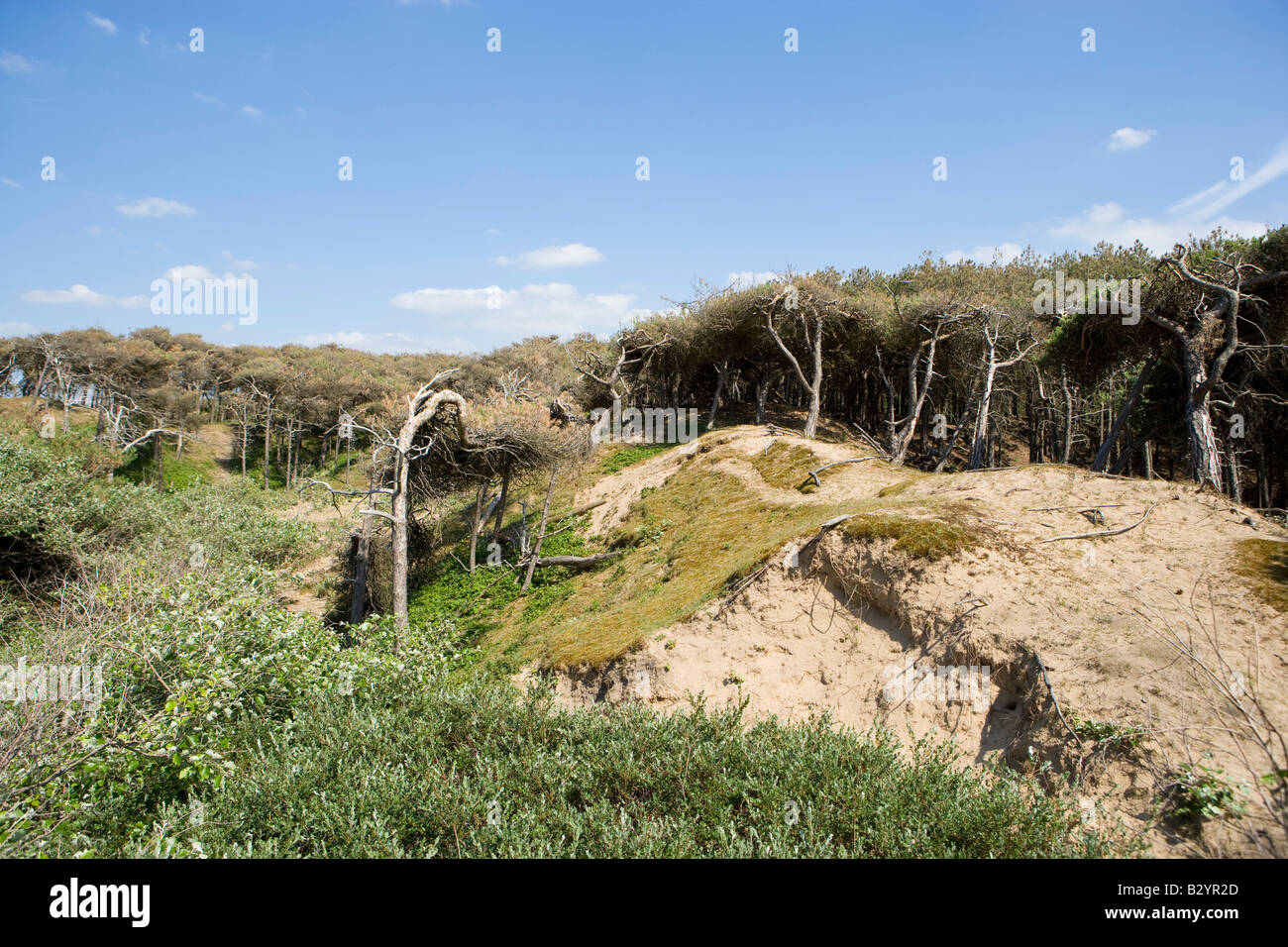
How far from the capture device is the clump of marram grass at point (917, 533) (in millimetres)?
7504

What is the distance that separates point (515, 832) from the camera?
3.98m

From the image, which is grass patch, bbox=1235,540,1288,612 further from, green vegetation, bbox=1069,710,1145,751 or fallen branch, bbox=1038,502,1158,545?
green vegetation, bbox=1069,710,1145,751

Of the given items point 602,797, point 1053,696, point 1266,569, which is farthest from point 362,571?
point 1266,569

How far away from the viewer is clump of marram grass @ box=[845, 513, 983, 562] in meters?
7.50

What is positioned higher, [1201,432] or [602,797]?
[1201,432]

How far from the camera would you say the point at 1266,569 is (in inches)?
241

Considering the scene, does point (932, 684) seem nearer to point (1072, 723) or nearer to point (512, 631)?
point (1072, 723)

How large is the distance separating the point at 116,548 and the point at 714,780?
17.2 m

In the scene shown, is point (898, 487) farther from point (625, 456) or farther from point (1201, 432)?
point (625, 456)

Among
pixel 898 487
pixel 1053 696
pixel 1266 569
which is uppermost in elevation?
pixel 898 487

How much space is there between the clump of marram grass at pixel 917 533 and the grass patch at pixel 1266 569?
2407mm

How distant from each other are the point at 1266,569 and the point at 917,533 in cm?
324

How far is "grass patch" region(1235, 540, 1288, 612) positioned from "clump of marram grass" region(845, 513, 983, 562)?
241cm

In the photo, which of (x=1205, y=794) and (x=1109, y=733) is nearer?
(x=1205, y=794)
